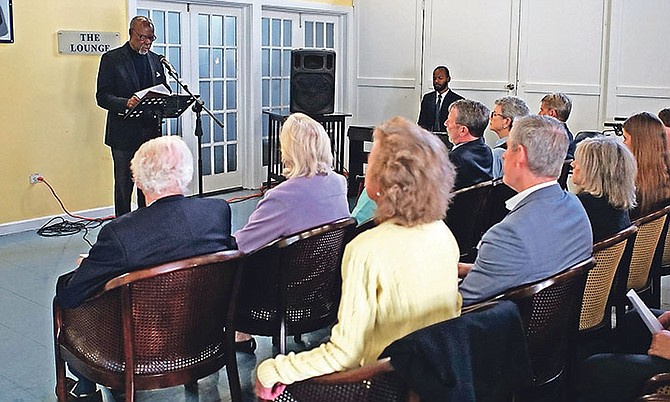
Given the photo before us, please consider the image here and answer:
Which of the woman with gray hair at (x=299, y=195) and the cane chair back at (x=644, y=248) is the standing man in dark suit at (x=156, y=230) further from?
the cane chair back at (x=644, y=248)

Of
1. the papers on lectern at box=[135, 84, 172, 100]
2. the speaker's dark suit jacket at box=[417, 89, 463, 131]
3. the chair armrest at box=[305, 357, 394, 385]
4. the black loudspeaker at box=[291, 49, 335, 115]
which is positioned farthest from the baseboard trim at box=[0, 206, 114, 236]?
the chair armrest at box=[305, 357, 394, 385]

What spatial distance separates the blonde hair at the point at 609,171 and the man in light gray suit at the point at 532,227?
40 cm

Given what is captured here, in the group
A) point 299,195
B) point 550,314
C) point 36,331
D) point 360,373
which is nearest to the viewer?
point 360,373

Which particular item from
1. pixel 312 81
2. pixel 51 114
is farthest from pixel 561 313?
pixel 312 81

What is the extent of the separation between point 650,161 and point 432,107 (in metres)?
5.00

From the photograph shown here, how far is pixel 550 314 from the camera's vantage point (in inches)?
90.4

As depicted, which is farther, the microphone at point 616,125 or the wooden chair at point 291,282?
the microphone at point 616,125

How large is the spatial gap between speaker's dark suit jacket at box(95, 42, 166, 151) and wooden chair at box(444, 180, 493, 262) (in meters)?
2.88

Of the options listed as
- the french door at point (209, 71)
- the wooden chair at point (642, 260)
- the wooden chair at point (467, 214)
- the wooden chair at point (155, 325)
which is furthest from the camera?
the french door at point (209, 71)

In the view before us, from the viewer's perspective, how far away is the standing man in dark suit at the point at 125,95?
19.4ft

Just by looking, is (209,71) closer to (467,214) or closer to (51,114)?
(51,114)

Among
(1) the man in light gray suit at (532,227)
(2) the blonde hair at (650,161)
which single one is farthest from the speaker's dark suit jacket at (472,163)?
(1) the man in light gray suit at (532,227)

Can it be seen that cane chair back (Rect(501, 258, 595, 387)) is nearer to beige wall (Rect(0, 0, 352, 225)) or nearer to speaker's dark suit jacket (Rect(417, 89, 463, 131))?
beige wall (Rect(0, 0, 352, 225))

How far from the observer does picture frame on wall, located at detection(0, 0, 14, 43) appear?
232 inches
